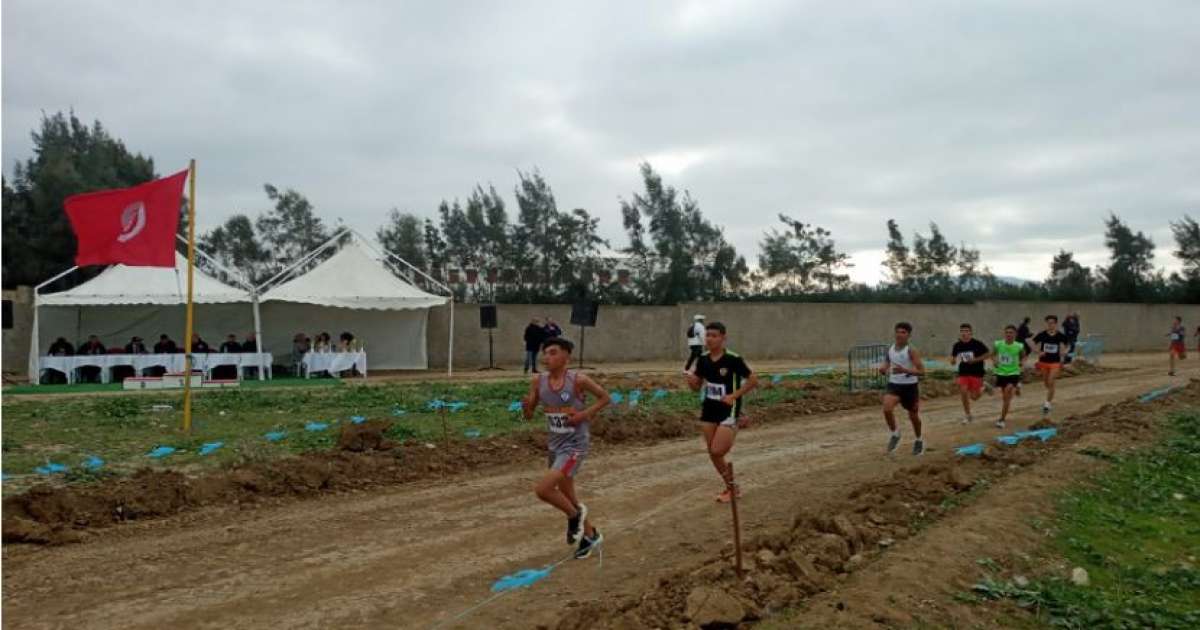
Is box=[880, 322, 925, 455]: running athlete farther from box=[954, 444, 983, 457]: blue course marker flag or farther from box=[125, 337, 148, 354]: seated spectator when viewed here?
box=[125, 337, 148, 354]: seated spectator

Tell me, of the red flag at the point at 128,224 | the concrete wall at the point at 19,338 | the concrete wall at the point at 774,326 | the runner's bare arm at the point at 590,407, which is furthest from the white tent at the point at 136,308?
the runner's bare arm at the point at 590,407

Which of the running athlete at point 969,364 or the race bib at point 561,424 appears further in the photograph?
the running athlete at point 969,364

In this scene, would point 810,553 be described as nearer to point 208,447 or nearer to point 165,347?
point 208,447

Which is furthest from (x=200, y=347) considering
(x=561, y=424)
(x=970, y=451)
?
(x=970, y=451)

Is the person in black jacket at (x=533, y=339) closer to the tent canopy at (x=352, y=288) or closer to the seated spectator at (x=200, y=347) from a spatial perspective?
the tent canopy at (x=352, y=288)

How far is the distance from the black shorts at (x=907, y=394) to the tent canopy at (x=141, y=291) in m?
19.6

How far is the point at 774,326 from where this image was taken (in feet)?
124

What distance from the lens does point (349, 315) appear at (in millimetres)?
29531

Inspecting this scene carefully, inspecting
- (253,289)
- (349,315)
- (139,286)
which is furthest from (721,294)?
(139,286)

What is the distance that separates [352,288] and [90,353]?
7.60m

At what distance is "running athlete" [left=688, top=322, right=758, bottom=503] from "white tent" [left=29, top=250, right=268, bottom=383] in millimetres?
20017

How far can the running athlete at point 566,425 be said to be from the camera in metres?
7.49

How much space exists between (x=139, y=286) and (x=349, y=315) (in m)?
6.38

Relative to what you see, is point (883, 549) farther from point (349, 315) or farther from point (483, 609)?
point (349, 315)
